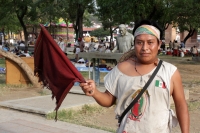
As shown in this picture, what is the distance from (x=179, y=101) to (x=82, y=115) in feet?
15.6

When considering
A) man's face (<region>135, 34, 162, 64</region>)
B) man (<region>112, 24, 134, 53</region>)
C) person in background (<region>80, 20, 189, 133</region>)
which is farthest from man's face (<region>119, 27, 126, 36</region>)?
man's face (<region>135, 34, 162, 64</region>)

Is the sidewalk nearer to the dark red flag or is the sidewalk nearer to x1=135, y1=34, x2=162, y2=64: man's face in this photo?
the dark red flag

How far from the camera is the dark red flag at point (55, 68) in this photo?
261cm

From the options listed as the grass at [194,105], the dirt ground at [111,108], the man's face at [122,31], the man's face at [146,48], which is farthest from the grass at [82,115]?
the man's face at [146,48]

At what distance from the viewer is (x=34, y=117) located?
6.69 m

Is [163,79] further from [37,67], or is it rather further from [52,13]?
[52,13]

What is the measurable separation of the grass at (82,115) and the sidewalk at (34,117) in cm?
15

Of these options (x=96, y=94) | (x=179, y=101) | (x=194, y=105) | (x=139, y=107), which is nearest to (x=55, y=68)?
(x=96, y=94)

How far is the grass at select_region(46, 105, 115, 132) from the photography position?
20.9ft

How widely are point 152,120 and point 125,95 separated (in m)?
0.27

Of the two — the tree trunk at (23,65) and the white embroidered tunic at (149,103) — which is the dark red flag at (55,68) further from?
the tree trunk at (23,65)

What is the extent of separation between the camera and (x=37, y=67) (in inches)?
116

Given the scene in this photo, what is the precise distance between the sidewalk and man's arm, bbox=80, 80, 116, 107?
3007 mm

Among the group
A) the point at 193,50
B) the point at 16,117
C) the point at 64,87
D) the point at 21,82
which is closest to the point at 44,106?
the point at 16,117
